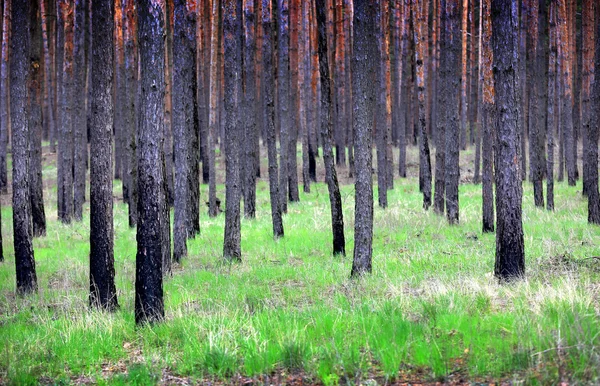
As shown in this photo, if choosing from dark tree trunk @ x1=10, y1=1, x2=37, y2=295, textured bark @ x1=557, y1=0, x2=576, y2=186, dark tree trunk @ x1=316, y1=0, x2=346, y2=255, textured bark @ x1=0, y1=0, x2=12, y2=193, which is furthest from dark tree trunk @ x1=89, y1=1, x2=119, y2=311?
textured bark @ x1=0, y1=0, x2=12, y2=193

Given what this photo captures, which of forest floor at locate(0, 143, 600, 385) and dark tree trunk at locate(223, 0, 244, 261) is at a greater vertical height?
dark tree trunk at locate(223, 0, 244, 261)

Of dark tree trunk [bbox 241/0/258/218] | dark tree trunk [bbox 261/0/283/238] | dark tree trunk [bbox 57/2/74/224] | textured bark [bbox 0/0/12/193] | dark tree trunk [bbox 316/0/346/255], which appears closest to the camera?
dark tree trunk [bbox 316/0/346/255]

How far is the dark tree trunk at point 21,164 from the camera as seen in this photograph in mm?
9961

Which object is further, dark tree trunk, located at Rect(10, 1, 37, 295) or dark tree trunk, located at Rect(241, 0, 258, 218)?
dark tree trunk, located at Rect(241, 0, 258, 218)

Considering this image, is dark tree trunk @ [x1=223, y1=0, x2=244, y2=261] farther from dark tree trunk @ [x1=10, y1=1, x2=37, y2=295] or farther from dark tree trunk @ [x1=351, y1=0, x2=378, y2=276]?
dark tree trunk @ [x1=10, y1=1, x2=37, y2=295]

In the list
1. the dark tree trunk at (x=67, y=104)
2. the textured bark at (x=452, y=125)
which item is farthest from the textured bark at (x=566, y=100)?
the dark tree trunk at (x=67, y=104)

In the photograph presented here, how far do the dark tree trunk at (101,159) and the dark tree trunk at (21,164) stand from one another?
223 centimetres

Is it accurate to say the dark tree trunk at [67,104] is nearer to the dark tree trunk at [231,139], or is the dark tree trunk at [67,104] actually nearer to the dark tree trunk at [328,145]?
the dark tree trunk at [231,139]

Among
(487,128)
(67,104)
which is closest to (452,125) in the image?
(487,128)

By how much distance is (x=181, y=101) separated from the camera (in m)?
11.4

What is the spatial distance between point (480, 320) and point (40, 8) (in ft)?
82.1

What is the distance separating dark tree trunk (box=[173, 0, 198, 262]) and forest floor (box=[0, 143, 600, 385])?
83cm

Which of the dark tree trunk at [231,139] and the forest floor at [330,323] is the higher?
the dark tree trunk at [231,139]

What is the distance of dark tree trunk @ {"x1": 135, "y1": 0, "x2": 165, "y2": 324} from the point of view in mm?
7105
